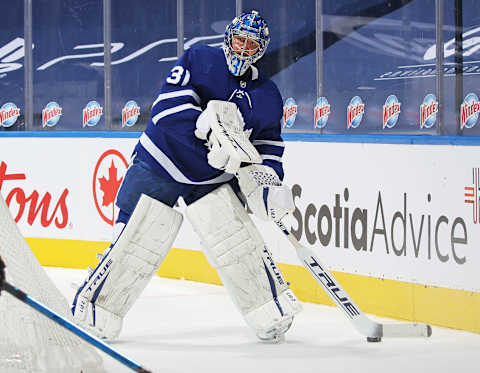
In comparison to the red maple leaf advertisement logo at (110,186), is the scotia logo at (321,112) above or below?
above

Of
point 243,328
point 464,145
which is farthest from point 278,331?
point 464,145

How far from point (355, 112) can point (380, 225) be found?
100 centimetres

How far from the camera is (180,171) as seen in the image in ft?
14.1

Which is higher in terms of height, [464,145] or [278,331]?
[464,145]

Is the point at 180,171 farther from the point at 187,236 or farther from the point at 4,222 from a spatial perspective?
the point at 187,236

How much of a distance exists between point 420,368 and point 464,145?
113cm

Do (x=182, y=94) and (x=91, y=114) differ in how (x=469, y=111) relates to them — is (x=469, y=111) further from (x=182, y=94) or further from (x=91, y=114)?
(x=91, y=114)

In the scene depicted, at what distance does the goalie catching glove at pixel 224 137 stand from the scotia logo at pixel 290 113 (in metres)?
2.08

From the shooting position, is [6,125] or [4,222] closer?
[4,222]

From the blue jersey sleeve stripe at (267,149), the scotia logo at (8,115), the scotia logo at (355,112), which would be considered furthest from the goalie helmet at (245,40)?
the scotia logo at (8,115)

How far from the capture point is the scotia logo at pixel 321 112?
Result: 6.07m

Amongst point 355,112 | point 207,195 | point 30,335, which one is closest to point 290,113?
point 355,112

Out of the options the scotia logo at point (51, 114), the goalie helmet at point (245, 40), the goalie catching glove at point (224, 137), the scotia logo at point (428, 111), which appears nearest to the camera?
the goalie catching glove at point (224, 137)

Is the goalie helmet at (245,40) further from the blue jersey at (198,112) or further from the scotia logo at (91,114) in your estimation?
the scotia logo at (91,114)
